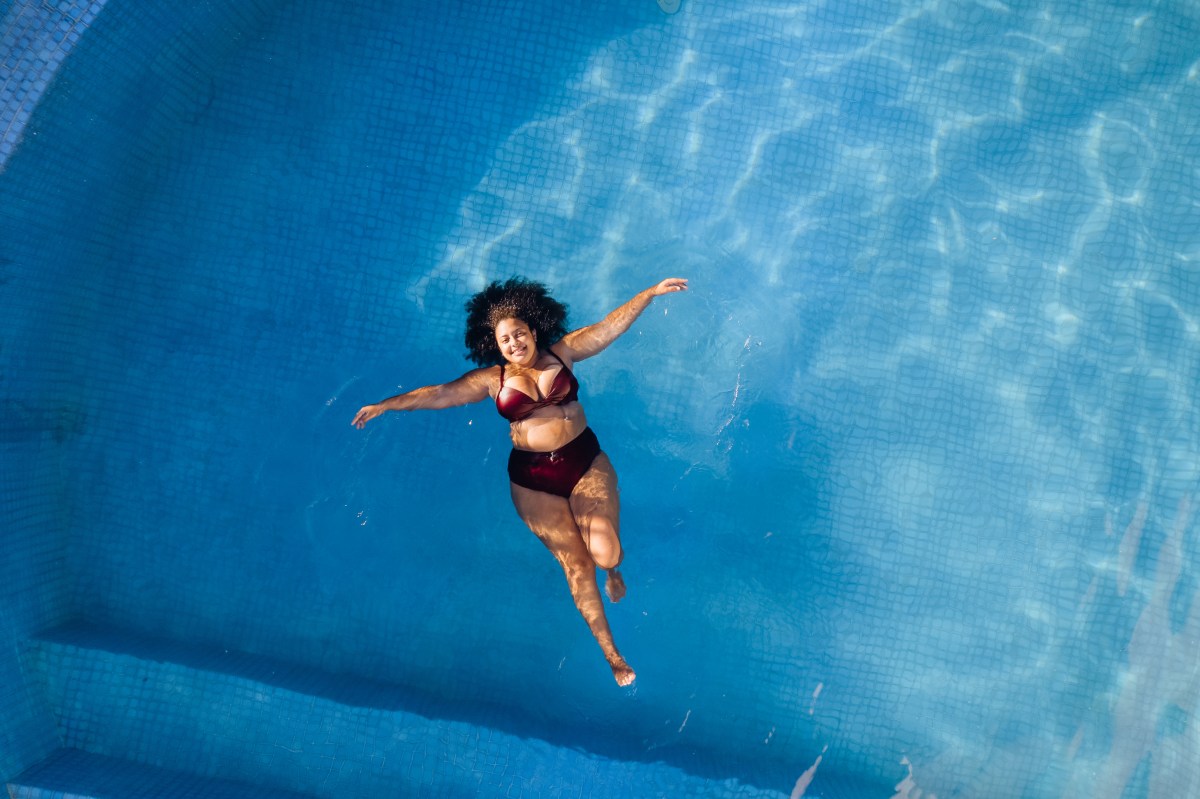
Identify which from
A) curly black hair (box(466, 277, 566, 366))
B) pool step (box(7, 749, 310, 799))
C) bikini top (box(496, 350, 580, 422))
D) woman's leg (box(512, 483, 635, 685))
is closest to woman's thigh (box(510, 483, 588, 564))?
woman's leg (box(512, 483, 635, 685))

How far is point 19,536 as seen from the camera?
13.3 ft

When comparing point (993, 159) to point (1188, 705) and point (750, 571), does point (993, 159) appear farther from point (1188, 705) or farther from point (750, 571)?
point (1188, 705)

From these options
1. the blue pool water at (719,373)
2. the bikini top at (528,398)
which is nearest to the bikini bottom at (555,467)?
the bikini top at (528,398)

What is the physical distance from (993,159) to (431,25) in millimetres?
3256

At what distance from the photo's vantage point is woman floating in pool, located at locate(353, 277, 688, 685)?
11.8ft

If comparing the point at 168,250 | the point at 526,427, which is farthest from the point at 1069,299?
the point at 168,250

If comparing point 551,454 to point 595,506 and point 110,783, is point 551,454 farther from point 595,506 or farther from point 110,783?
point 110,783

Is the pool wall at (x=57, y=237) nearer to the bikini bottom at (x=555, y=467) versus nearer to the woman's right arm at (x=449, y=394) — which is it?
the woman's right arm at (x=449, y=394)

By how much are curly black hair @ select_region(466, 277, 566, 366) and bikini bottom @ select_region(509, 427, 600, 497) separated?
0.48 metres

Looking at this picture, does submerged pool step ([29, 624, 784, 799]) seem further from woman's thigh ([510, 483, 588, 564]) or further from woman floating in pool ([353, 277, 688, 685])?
woman's thigh ([510, 483, 588, 564])

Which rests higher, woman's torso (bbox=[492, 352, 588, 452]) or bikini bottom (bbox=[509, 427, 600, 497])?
woman's torso (bbox=[492, 352, 588, 452])

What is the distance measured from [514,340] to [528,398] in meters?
0.33

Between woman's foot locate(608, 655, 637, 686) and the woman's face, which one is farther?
woman's foot locate(608, 655, 637, 686)

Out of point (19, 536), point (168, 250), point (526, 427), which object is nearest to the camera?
point (526, 427)
